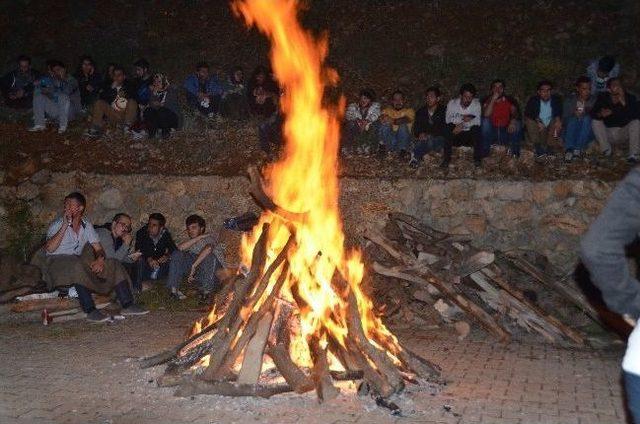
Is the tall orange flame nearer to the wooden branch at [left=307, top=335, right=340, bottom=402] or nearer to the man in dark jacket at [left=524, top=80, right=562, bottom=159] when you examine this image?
the wooden branch at [left=307, top=335, right=340, bottom=402]

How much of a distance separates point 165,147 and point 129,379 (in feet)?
24.7

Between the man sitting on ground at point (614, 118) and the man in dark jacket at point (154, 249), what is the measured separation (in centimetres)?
768

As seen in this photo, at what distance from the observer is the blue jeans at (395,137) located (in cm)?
1198

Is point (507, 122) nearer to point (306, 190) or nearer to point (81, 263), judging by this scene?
point (306, 190)

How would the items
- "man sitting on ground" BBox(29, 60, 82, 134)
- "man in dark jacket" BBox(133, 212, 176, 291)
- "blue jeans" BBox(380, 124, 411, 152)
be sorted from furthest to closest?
"man sitting on ground" BBox(29, 60, 82, 134), "blue jeans" BBox(380, 124, 411, 152), "man in dark jacket" BBox(133, 212, 176, 291)

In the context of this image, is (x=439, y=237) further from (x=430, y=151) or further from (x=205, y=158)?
(x=205, y=158)

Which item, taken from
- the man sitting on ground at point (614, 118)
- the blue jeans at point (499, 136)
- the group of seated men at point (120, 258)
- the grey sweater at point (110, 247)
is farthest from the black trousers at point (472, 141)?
→ the grey sweater at point (110, 247)

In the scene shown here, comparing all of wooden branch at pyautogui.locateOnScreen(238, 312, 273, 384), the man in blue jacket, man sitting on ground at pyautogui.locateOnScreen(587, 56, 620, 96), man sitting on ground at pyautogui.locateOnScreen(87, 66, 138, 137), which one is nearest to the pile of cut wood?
wooden branch at pyautogui.locateOnScreen(238, 312, 273, 384)

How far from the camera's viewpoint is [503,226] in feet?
35.4

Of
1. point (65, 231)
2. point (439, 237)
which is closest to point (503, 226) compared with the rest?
point (439, 237)

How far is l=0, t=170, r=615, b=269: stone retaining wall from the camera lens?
34.5ft

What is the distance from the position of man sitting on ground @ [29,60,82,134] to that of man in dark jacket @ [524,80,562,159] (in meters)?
9.28

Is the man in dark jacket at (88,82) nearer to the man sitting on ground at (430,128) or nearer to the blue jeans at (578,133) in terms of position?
the man sitting on ground at (430,128)

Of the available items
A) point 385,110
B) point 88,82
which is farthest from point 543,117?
point 88,82
